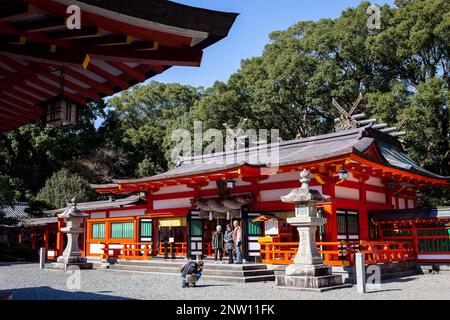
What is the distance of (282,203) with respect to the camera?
17.6 metres

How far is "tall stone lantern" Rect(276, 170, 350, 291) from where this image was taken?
40.3 feet

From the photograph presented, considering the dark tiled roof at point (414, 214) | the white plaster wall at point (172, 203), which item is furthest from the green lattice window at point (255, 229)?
the dark tiled roof at point (414, 214)

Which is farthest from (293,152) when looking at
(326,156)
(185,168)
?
(185,168)

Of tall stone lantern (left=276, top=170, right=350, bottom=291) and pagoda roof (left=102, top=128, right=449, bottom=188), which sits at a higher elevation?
pagoda roof (left=102, top=128, right=449, bottom=188)

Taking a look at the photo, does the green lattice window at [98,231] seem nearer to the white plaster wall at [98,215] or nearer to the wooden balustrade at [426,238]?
the white plaster wall at [98,215]

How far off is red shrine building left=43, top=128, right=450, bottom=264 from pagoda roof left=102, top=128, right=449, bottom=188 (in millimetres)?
54

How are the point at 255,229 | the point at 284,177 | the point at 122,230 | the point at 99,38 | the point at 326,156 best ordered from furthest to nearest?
the point at 122,230 < the point at 255,229 < the point at 284,177 < the point at 326,156 < the point at 99,38

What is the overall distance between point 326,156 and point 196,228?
26.0 ft

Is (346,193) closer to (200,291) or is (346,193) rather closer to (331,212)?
(331,212)

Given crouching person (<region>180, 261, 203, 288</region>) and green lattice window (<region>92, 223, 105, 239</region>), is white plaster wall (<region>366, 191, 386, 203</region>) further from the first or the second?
green lattice window (<region>92, 223, 105, 239</region>)

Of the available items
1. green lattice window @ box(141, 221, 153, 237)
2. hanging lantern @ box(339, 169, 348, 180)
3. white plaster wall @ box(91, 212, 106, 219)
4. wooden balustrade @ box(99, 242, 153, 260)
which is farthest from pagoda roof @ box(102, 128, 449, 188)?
white plaster wall @ box(91, 212, 106, 219)

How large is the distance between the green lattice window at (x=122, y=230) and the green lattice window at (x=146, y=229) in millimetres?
833

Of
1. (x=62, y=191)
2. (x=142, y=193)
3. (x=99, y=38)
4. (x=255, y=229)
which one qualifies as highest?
(x=62, y=191)

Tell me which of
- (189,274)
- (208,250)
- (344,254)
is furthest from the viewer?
(208,250)
